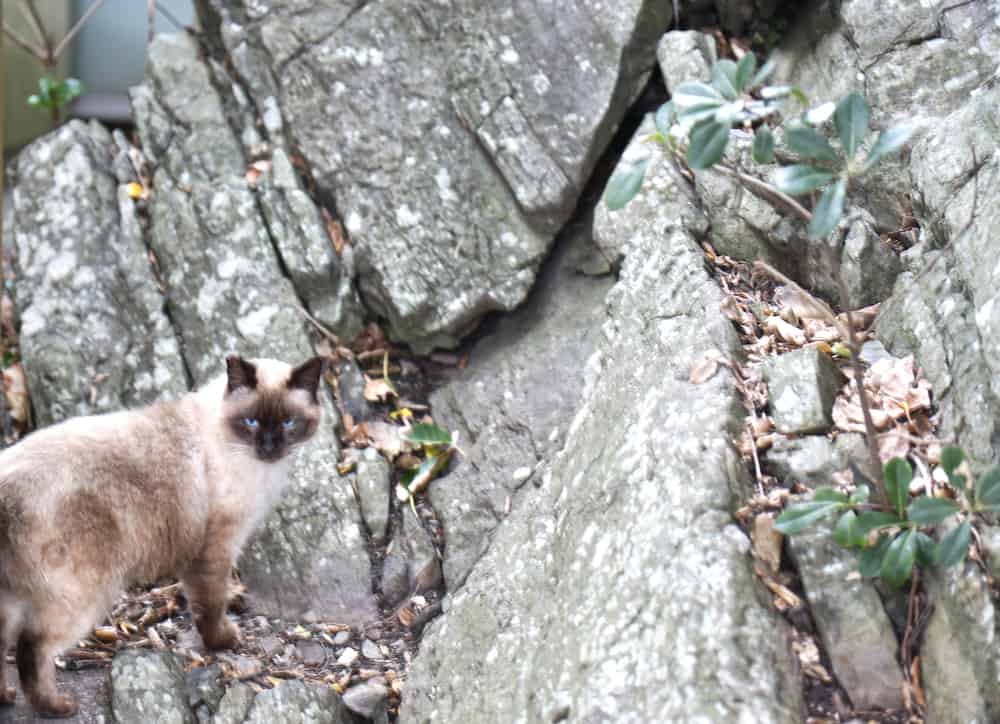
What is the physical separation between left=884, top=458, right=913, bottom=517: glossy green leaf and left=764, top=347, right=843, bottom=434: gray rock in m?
0.45

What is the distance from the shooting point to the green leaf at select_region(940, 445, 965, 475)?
9.35 feet

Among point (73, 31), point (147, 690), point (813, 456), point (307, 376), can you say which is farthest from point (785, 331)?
point (73, 31)

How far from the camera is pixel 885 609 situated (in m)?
3.05

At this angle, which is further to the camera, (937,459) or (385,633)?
(385,633)

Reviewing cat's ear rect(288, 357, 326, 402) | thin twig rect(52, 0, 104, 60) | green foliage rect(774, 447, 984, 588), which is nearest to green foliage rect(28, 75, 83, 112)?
thin twig rect(52, 0, 104, 60)

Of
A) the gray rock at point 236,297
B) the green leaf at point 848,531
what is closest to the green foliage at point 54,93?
the gray rock at point 236,297

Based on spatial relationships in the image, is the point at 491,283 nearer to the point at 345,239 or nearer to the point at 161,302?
the point at 345,239

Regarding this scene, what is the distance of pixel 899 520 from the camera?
293 cm

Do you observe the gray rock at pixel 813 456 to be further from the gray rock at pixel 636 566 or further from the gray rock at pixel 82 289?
the gray rock at pixel 82 289

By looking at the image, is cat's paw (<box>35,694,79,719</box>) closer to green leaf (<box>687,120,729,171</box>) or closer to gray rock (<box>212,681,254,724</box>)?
gray rock (<box>212,681,254,724</box>)

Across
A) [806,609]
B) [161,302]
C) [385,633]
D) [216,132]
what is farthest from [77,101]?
[806,609]

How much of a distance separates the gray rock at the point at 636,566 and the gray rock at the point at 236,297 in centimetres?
71

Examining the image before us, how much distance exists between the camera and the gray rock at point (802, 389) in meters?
3.40

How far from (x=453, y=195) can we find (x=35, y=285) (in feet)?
7.36
